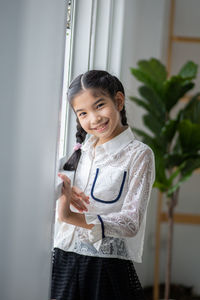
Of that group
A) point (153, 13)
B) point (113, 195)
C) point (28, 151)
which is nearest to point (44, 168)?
point (28, 151)

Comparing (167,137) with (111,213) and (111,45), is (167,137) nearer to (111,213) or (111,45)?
(111,45)

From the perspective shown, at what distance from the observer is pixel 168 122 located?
84.0 inches

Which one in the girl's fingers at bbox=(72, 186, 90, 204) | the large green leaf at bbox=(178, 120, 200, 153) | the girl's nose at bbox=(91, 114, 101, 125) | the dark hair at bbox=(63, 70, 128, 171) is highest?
the dark hair at bbox=(63, 70, 128, 171)

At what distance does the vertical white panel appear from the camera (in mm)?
579

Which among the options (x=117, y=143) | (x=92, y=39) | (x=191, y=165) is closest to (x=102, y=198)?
(x=117, y=143)

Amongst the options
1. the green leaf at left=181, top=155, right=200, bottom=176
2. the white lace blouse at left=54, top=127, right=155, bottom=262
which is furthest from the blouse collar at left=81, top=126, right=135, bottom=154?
the green leaf at left=181, top=155, right=200, bottom=176

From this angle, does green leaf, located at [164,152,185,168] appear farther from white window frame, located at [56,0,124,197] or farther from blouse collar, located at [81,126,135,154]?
blouse collar, located at [81,126,135,154]

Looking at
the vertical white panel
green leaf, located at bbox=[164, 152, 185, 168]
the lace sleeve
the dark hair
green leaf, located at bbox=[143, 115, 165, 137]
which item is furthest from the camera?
green leaf, located at bbox=[143, 115, 165, 137]

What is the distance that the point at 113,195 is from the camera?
958 millimetres

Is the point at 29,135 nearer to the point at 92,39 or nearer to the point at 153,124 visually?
the point at 92,39

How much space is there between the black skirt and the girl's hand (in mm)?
137

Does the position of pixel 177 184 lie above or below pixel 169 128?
below

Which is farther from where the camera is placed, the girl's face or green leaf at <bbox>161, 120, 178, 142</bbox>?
green leaf at <bbox>161, 120, 178, 142</bbox>

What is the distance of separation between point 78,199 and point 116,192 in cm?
9
